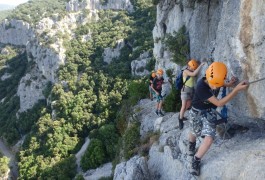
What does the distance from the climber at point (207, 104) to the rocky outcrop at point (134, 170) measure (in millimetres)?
3535

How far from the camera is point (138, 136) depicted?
65.9 ft

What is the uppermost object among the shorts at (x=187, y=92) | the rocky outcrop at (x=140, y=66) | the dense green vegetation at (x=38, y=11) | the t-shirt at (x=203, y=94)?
the dense green vegetation at (x=38, y=11)

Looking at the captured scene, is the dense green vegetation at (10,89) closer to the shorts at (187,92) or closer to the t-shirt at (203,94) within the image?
the shorts at (187,92)

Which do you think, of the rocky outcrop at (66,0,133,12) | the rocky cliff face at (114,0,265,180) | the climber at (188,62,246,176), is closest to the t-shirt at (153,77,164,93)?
the rocky cliff face at (114,0,265,180)

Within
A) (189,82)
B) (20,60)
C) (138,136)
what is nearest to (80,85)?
(20,60)

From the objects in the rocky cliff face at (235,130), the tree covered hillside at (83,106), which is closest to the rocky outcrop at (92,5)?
the tree covered hillside at (83,106)

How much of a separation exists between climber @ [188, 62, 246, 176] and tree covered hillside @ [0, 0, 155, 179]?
18.4m

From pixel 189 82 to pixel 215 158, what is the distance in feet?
Answer: 12.6

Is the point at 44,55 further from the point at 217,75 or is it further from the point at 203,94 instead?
the point at 217,75

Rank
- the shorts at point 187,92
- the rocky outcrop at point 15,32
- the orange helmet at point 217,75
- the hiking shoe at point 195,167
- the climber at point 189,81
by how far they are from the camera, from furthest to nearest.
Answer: the rocky outcrop at point 15,32, the shorts at point 187,92, the climber at point 189,81, the hiking shoe at point 195,167, the orange helmet at point 217,75

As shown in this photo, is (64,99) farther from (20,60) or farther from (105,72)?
(20,60)

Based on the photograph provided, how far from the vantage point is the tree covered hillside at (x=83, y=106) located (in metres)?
45.7

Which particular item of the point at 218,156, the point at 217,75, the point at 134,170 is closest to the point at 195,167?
the point at 218,156

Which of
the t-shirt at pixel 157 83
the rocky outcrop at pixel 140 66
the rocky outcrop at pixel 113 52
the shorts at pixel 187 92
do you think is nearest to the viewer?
the shorts at pixel 187 92
